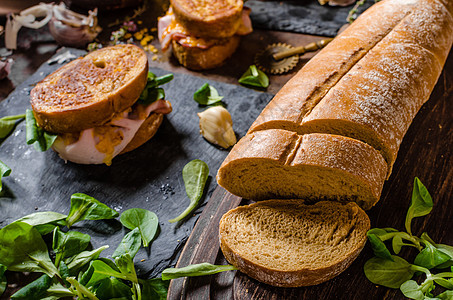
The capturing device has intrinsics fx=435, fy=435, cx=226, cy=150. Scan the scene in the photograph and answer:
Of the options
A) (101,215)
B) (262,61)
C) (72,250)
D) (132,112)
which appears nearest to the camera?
(72,250)

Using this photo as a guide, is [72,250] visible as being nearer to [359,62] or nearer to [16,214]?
[16,214]

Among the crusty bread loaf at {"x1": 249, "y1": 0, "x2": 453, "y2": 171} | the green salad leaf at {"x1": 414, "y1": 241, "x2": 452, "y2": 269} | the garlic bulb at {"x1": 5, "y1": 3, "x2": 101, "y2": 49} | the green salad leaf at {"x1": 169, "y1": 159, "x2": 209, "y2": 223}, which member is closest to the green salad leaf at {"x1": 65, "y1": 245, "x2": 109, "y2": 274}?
the green salad leaf at {"x1": 169, "y1": 159, "x2": 209, "y2": 223}

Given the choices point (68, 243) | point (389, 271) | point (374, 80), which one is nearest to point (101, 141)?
point (68, 243)

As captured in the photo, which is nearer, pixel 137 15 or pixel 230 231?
pixel 230 231

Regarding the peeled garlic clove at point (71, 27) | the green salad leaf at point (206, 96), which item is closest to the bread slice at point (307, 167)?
the green salad leaf at point (206, 96)

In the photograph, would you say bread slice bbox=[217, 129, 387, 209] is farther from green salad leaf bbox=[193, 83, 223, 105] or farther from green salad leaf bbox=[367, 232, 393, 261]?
green salad leaf bbox=[193, 83, 223, 105]

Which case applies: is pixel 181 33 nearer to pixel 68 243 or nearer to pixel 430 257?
pixel 68 243

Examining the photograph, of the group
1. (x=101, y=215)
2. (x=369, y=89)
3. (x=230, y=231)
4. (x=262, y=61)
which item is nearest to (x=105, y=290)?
(x=101, y=215)
